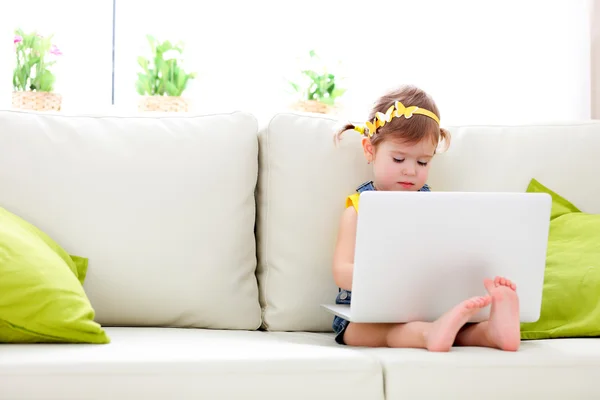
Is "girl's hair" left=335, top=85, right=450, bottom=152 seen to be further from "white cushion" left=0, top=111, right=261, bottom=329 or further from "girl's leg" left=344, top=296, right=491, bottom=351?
"girl's leg" left=344, top=296, right=491, bottom=351

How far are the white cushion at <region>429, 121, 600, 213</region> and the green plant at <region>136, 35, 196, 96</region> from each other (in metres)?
1.02

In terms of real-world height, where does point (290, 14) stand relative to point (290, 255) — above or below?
above

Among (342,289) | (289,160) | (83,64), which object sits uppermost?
(83,64)

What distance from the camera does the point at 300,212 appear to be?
207 cm

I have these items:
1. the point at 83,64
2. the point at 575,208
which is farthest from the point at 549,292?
the point at 83,64

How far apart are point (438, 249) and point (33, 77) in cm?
169

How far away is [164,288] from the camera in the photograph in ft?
6.45

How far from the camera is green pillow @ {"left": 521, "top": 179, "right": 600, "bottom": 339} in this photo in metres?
1.85

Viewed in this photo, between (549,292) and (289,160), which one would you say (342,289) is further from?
(549,292)

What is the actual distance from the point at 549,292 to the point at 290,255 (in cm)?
64

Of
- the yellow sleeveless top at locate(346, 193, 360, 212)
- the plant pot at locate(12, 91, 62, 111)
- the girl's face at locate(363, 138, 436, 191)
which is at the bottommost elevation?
the yellow sleeveless top at locate(346, 193, 360, 212)

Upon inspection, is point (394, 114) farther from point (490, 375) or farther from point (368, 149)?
point (490, 375)

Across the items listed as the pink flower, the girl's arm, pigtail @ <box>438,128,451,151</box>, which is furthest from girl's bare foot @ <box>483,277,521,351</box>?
the pink flower

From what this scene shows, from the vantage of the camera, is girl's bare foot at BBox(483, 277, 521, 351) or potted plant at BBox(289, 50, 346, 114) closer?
girl's bare foot at BBox(483, 277, 521, 351)
